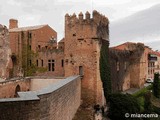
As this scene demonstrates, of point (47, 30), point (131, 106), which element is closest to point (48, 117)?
point (131, 106)

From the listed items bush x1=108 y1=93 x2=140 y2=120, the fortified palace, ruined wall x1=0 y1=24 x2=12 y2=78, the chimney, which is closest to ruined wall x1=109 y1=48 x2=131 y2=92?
the fortified palace

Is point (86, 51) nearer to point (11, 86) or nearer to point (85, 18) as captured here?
point (85, 18)

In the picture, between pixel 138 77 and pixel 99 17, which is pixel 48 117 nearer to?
pixel 99 17

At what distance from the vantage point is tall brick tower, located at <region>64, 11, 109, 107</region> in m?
22.7

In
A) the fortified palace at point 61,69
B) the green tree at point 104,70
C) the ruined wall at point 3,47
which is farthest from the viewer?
the ruined wall at point 3,47

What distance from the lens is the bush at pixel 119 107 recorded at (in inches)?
944

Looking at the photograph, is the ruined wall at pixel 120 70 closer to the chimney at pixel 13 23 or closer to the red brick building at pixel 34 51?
the red brick building at pixel 34 51

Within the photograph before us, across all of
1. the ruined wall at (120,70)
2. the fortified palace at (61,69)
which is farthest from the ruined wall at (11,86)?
the ruined wall at (120,70)

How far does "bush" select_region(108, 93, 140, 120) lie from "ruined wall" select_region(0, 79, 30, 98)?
→ 808 cm

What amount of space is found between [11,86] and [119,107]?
10.1m

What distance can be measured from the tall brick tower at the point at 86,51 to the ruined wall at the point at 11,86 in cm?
394

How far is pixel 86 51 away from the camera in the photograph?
23.0 m

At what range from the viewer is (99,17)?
23.4 m

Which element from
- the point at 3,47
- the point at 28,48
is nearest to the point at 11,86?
the point at 3,47
